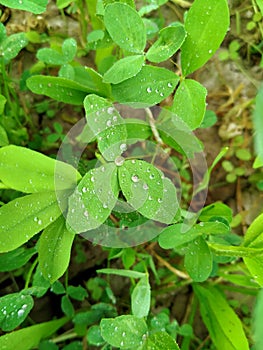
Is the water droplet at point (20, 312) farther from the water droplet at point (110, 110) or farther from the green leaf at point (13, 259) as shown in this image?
the water droplet at point (110, 110)

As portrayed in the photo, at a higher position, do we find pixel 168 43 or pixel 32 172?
pixel 168 43

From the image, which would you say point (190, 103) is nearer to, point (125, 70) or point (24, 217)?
point (125, 70)

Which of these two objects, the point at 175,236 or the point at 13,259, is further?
the point at 13,259

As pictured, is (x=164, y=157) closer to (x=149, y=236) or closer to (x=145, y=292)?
(x=149, y=236)

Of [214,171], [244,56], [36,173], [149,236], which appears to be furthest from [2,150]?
[244,56]

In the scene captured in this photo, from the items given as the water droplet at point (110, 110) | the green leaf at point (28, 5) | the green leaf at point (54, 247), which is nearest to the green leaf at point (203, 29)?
the water droplet at point (110, 110)

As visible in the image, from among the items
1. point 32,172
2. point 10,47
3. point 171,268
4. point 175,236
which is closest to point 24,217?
point 32,172

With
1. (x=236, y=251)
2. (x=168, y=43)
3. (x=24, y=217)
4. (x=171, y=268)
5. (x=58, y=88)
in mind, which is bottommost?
(x=171, y=268)
